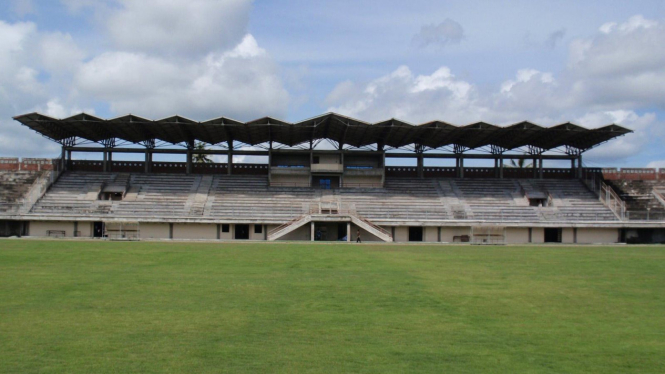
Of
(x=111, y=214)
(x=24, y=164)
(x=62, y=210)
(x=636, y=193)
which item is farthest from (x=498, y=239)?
(x=24, y=164)

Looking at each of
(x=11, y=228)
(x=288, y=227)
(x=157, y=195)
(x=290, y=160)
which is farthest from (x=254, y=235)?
(x=11, y=228)

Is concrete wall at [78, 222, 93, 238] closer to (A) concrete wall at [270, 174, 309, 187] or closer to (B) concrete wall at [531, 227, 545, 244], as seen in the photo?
(A) concrete wall at [270, 174, 309, 187]

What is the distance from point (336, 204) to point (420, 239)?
9392mm

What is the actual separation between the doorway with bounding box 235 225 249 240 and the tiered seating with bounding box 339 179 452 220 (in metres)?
10.9

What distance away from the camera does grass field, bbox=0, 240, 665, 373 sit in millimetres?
8930

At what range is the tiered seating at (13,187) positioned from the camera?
51.9 m

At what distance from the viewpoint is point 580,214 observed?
5581 cm

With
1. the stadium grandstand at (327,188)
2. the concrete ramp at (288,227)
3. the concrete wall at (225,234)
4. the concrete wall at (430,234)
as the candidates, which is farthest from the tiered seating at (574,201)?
the concrete wall at (225,234)

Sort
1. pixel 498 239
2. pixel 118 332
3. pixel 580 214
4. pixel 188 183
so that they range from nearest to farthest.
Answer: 1. pixel 118 332
2. pixel 498 239
3. pixel 580 214
4. pixel 188 183

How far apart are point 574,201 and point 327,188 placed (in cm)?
2694

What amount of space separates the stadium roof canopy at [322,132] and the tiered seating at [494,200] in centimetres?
438

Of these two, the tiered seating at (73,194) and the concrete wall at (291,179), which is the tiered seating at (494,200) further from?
the tiered seating at (73,194)

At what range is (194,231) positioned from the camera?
173 feet

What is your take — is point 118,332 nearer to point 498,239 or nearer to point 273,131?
point 498,239
